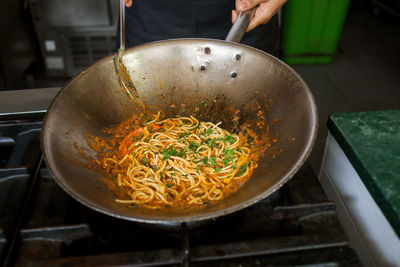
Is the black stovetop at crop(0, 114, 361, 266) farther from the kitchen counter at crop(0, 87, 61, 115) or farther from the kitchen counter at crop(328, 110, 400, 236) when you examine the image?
the kitchen counter at crop(0, 87, 61, 115)

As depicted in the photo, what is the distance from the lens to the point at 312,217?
1116 mm

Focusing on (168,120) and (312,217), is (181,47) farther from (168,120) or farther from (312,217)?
(312,217)

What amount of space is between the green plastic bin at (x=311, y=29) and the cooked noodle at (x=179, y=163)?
2.83 m

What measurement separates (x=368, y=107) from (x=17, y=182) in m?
3.42

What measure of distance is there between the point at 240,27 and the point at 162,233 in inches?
37.4

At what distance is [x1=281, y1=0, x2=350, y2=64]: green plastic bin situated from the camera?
3850mm

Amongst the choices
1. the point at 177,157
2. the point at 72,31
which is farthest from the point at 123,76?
the point at 72,31

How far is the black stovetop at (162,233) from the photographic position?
0.99m

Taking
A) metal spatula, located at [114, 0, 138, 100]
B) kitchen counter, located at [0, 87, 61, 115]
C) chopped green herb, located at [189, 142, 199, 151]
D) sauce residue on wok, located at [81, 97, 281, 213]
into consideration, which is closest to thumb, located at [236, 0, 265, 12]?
sauce residue on wok, located at [81, 97, 281, 213]

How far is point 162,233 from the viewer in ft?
3.70

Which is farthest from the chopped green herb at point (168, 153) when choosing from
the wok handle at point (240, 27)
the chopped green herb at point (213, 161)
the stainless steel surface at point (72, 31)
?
the stainless steel surface at point (72, 31)

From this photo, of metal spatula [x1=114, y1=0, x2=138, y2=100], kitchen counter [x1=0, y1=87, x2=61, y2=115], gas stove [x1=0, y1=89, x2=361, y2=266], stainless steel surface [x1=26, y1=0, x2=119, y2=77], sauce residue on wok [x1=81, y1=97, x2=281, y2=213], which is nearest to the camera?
gas stove [x1=0, y1=89, x2=361, y2=266]

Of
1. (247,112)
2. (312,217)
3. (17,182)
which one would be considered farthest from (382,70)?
(17,182)

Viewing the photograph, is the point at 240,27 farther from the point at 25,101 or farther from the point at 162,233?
the point at 25,101
